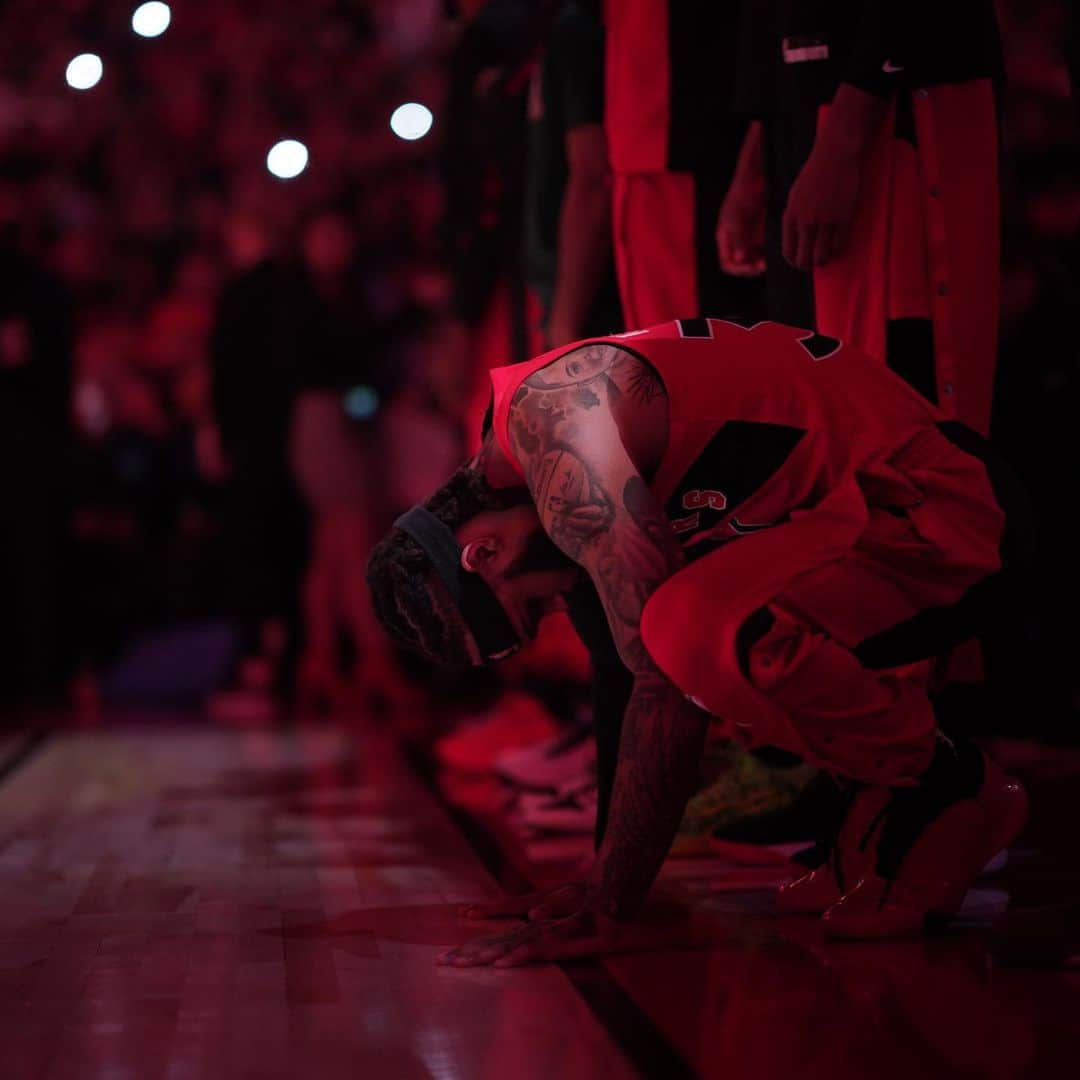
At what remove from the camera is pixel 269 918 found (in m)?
2.30

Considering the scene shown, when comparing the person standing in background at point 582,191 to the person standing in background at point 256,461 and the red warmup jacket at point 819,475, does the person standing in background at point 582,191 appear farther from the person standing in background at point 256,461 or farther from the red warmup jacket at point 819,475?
the person standing in background at point 256,461

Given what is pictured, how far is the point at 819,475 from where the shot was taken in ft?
6.77

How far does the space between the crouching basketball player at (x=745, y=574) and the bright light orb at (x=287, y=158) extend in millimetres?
2590

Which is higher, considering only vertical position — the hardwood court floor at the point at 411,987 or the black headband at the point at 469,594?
the black headband at the point at 469,594

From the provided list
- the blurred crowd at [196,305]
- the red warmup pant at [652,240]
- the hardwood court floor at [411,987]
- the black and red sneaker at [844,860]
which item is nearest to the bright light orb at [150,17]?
the red warmup pant at [652,240]

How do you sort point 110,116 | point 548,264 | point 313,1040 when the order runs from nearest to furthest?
point 313,1040 < point 548,264 < point 110,116

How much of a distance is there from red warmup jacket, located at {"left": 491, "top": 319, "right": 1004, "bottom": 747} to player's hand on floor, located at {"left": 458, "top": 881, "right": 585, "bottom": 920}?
44 centimetres

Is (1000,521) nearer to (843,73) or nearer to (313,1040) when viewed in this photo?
(843,73)

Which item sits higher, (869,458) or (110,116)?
(110,116)

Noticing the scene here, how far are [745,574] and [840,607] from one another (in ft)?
0.45

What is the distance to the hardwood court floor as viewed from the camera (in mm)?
1605

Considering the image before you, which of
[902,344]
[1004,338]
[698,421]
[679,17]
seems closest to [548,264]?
[679,17]

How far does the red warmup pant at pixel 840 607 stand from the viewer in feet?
6.20

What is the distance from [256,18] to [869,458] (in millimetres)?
5290
